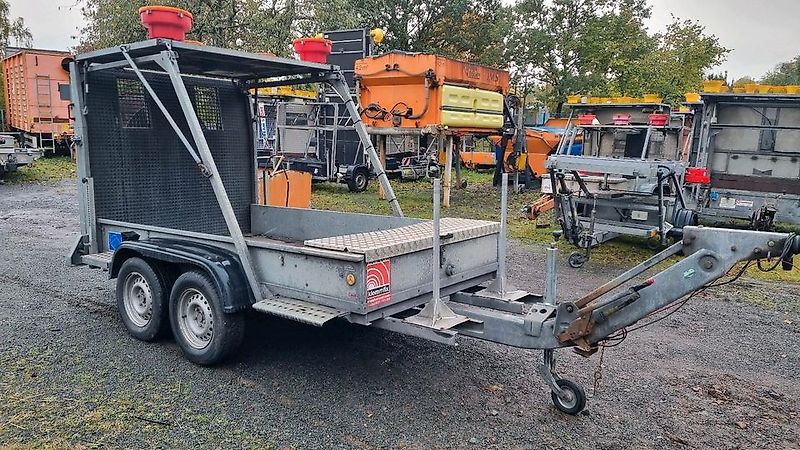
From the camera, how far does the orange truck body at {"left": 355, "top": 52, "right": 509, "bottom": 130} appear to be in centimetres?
1128

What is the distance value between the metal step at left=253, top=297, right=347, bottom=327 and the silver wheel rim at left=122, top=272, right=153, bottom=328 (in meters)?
1.41

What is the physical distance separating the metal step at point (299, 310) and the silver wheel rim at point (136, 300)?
141cm

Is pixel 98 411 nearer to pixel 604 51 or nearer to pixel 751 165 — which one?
pixel 751 165

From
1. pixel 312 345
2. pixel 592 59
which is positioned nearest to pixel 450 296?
pixel 312 345

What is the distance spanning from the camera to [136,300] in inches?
198

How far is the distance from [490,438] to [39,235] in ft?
28.5

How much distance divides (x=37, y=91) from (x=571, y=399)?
21.0 m

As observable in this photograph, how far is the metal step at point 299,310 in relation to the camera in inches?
143

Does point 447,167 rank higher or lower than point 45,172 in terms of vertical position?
higher

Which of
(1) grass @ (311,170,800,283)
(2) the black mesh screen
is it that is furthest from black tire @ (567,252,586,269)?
(2) the black mesh screen

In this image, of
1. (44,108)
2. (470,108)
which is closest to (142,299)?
(470,108)

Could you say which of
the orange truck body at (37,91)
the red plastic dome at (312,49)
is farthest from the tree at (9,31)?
the red plastic dome at (312,49)

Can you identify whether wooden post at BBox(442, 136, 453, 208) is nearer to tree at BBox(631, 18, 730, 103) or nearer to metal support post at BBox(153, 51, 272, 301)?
metal support post at BBox(153, 51, 272, 301)

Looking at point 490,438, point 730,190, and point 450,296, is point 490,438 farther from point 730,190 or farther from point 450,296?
point 730,190
